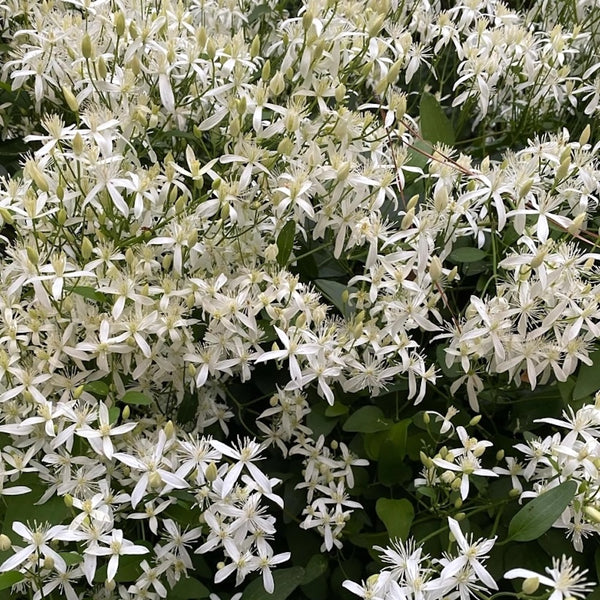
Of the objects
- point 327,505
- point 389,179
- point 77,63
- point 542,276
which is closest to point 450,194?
point 389,179

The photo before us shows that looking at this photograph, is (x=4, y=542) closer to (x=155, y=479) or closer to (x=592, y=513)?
(x=155, y=479)

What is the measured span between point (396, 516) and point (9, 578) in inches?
21.0

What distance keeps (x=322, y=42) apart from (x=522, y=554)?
87 centimetres

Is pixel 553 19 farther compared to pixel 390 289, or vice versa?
pixel 553 19

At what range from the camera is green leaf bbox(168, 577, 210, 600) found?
1086mm

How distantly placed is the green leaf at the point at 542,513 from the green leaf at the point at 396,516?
0.48 ft

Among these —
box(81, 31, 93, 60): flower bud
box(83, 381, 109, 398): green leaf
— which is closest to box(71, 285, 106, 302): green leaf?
box(83, 381, 109, 398): green leaf

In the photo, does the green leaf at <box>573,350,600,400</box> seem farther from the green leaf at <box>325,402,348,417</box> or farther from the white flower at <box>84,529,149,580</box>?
the white flower at <box>84,529,149,580</box>

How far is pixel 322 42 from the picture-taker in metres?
1.24

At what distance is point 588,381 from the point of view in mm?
1170

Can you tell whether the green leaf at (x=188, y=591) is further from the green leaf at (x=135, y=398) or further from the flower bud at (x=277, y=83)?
the flower bud at (x=277, y=83)

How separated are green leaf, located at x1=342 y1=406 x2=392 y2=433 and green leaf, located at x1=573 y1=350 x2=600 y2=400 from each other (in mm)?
293

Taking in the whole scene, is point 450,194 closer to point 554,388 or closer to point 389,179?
point 389,179

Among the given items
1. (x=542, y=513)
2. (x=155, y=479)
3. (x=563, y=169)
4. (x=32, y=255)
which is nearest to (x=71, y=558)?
(x=155, y=479)
